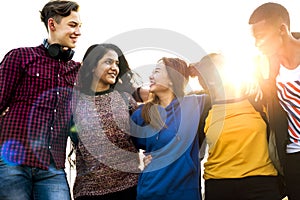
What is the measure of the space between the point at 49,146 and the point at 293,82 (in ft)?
5.67

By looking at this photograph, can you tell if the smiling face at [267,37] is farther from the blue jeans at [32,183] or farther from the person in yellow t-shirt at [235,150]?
the blue jeans at [32,183]

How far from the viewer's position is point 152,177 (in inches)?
143

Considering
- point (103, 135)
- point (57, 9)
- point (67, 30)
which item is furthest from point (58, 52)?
point (103, 135)

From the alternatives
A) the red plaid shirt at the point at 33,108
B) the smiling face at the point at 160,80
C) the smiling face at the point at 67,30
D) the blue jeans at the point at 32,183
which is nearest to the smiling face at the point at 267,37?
the smiling face at the point at 160,80

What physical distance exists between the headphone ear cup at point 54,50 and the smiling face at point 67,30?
2.5 inches

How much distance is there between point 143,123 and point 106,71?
20.8 inches

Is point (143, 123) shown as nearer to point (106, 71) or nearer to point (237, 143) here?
point (106, 71)

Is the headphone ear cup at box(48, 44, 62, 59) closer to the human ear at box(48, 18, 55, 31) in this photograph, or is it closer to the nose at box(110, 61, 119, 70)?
the human ear at box(48, 18, 55, 31)

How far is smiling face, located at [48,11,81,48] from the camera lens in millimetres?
3471

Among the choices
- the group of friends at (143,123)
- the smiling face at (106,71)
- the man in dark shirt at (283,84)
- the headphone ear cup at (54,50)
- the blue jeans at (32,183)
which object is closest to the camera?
the blue jeans at (32,183)

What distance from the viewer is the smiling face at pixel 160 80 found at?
396 centimetres

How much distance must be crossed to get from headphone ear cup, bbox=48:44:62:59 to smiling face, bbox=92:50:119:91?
58 centimetres

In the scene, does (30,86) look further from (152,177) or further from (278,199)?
(278,199)

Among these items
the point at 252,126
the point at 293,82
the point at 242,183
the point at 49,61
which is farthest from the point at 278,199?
the point at 49,61
